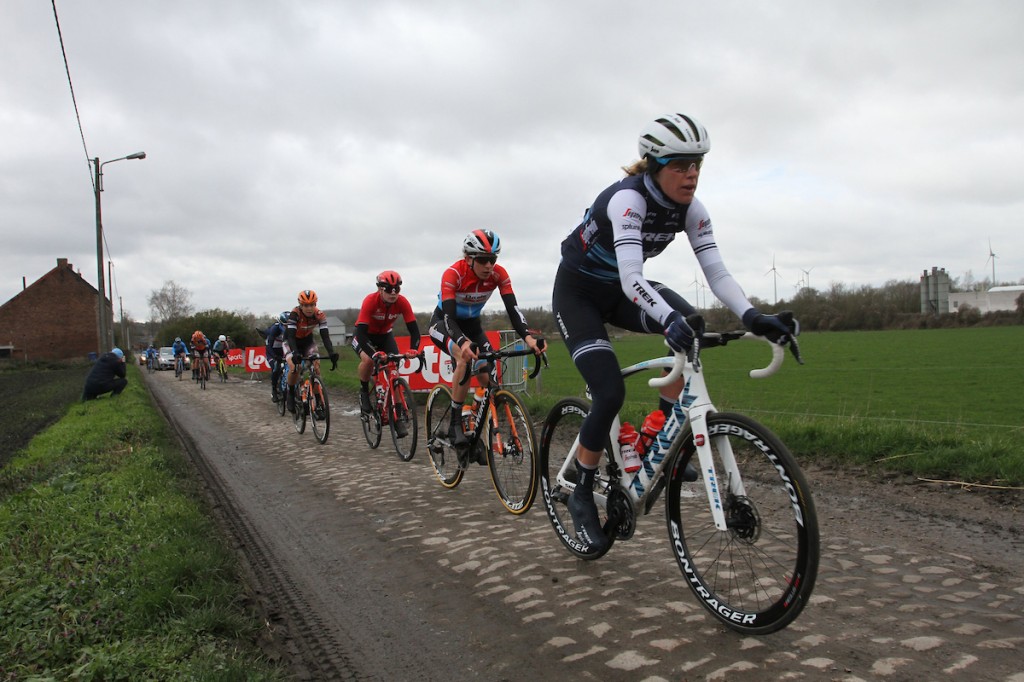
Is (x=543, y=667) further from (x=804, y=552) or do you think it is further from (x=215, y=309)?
(x=215, y=309)

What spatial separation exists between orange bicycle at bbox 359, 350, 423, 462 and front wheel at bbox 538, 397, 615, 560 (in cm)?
350

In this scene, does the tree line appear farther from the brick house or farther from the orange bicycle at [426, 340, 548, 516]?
the orange bicycle at [426, 340, 548, 516]

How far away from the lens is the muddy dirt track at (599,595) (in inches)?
119

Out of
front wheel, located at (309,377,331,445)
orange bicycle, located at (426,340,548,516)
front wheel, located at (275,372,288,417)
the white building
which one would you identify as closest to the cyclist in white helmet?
orange bicycle, located at (426,340,548,516)

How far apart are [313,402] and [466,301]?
4.77 m

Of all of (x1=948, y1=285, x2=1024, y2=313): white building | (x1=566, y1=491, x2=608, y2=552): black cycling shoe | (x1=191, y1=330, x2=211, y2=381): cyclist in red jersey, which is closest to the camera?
(x1=566, y1=491, x2=608, y2=552): black cycling shoe

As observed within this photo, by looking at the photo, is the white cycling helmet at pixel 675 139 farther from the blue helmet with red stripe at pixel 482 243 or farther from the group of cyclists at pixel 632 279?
the blue helmet with red stripe at pixel 482 243

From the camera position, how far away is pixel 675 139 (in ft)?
11.6

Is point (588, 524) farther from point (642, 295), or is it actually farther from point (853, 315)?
point (853, 315)

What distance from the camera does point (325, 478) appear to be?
7750mm

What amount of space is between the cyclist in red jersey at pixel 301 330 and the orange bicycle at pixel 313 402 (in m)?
0.28

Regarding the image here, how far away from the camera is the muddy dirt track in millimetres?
3029

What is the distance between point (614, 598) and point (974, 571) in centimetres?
200

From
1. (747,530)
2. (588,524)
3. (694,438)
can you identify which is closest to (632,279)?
(694,438)
